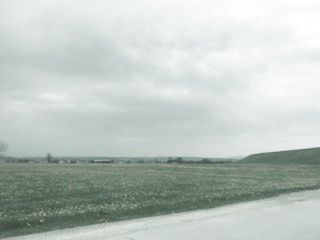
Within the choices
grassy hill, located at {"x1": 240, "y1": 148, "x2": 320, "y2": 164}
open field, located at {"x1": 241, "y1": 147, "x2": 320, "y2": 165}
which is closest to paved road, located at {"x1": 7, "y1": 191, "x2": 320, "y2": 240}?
open field, located at {"x1": 241, "y1": 147, "x2": 320, "y2": 165}

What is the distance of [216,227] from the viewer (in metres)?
14.3

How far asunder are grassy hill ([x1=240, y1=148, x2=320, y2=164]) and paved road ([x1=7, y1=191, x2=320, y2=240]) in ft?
340

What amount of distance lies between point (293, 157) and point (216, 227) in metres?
123

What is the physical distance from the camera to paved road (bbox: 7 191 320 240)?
12.7 m

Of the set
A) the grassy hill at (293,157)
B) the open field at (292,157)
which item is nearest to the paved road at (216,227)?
the open field at (292,157)

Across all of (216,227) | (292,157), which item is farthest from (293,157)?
(216,227)

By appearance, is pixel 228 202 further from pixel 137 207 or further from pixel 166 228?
pixel 166 228

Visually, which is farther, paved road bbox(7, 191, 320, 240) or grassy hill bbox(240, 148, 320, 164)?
grassy hill bbox(240, 148, 320, 164)

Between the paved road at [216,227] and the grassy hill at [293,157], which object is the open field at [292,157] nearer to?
the grassy hill at [293,157]

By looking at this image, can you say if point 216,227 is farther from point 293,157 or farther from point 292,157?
point 292,157

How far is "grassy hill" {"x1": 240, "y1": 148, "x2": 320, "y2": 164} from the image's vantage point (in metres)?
123

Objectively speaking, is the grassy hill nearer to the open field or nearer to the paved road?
the open field

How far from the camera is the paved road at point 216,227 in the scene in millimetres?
12703

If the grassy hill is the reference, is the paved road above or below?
below
